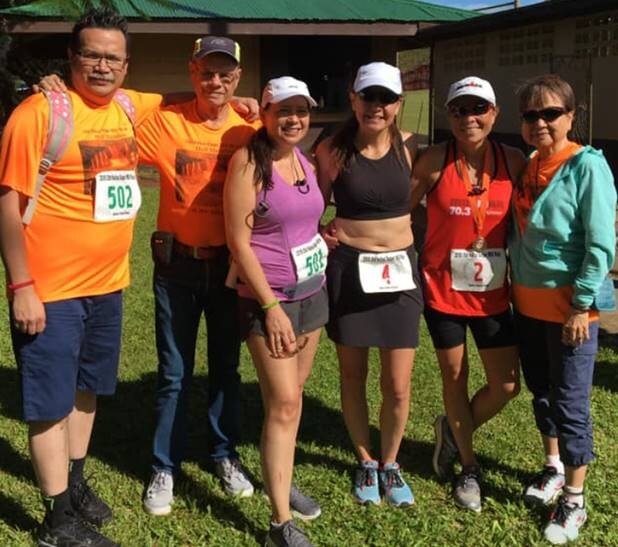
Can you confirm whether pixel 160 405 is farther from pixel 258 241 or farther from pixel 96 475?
pixel 258 241

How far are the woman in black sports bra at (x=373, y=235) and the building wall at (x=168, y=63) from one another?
43.5 ft

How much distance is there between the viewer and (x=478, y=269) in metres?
3.13

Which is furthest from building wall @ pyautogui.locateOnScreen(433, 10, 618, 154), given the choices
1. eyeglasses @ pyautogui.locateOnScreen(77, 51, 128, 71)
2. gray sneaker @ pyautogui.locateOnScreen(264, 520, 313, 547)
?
gray sneaker @ pyautogui.locateOnScreen(264, 520, 313, 547)

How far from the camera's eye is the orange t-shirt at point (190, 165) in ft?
9.95

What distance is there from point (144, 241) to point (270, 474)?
709 cm

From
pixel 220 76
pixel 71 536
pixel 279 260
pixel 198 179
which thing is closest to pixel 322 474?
pixel 71 536

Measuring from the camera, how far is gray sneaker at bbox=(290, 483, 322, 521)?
3.26m

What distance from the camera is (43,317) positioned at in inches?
106

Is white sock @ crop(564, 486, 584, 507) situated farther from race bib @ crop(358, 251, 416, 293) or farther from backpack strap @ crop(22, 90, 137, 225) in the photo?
backpack strap @ crop(22, 90, 137, 225)

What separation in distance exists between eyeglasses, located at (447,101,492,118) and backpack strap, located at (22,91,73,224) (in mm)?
1522

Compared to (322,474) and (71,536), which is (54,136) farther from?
(322,474)

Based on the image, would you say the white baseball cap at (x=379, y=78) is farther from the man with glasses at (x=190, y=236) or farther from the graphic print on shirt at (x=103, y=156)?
the graphic print on shirt at (x=103, y=156)

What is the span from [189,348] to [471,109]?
1.58 meters

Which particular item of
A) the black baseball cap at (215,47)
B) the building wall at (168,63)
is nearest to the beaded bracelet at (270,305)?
the black baseball cap at (215,47)
